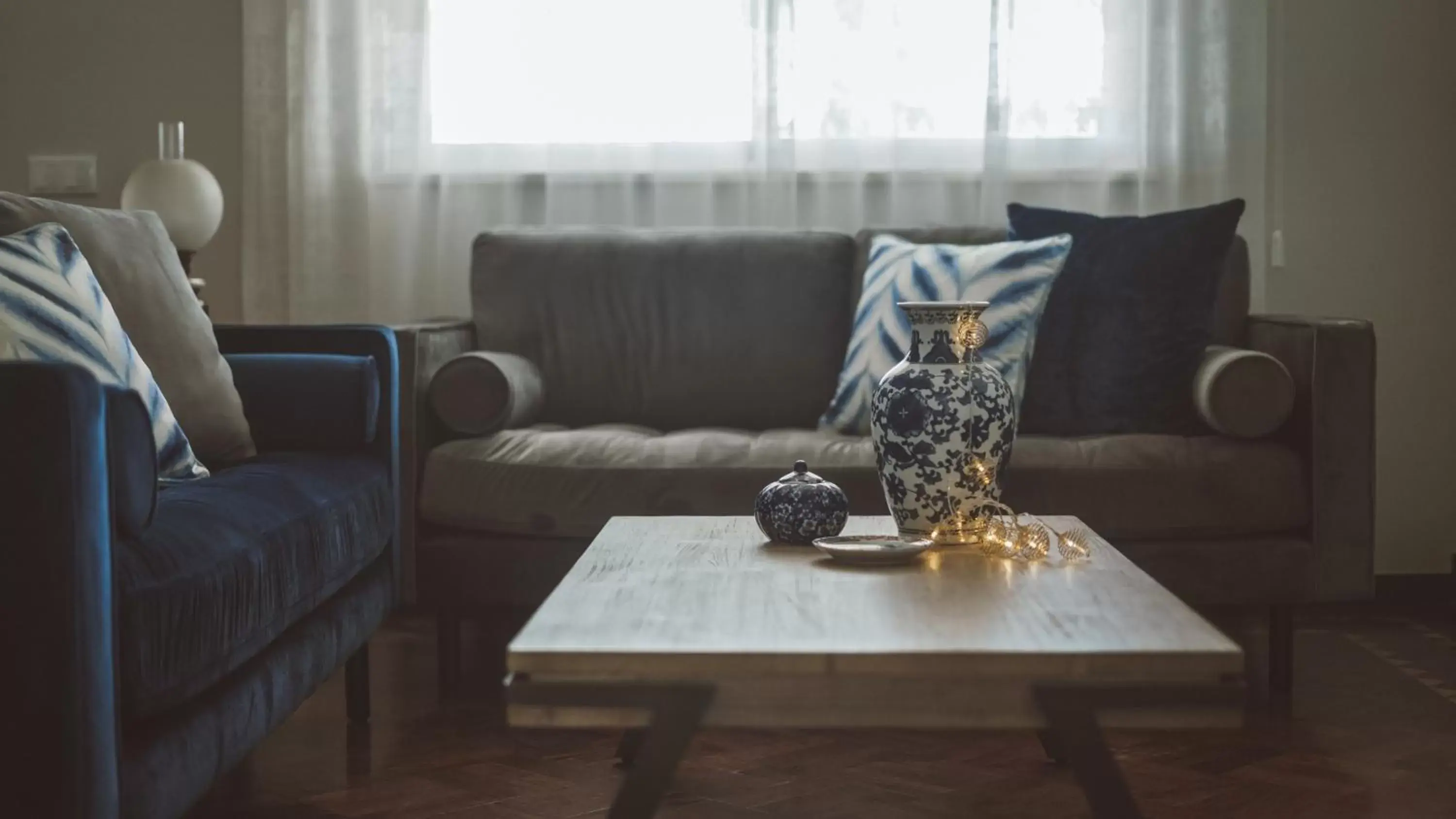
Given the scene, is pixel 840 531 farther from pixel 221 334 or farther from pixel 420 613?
pixel 420 613

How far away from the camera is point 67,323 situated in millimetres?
1947

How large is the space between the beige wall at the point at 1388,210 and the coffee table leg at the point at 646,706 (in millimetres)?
2886

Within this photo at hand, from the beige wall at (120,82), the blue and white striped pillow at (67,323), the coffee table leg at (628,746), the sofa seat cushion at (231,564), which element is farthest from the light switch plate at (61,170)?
the coffee table leg at (628,746)

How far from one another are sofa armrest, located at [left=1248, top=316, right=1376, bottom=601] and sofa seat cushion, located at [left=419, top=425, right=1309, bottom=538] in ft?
0.14

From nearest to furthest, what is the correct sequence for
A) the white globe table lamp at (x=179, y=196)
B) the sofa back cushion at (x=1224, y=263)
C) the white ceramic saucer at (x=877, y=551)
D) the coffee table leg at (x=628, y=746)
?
1. the white ceramic saucer at (x=877, y=551)
2. the coffee table leg at (x=628, y=746)
3. the sofa back cushion at (x=1224, y=263)
4. the white globe table lamp at (x=179, y=196)

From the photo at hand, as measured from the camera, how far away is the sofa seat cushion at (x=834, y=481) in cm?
268

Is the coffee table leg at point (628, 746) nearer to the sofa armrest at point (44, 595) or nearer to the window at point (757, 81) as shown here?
the sofa armrest at point (44, 595)

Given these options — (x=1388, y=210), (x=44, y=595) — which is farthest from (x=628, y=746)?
(x=1388, y=210)

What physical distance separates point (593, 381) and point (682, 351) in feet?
0.70

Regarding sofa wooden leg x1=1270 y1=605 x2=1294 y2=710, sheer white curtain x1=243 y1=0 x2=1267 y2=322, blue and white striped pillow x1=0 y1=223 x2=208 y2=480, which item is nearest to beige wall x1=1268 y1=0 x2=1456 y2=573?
sheer white curtain x1=243 y1=0 x2=1267 y2=322

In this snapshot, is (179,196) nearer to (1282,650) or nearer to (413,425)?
(413,425)

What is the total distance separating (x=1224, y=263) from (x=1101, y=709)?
202 cm

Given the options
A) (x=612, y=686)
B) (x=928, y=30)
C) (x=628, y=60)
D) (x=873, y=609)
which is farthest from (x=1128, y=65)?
(x=612, y=686)

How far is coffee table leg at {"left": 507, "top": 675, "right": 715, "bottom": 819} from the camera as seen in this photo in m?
1.29
